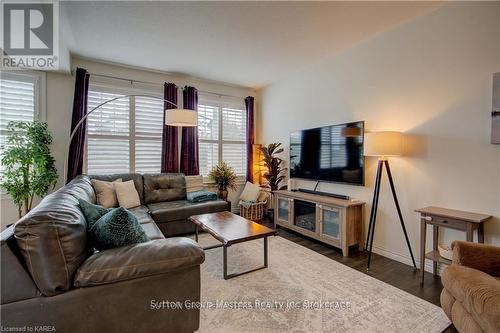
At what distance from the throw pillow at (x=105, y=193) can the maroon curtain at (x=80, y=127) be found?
0.56 m

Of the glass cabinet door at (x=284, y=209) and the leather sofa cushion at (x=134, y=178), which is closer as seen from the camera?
the leather sofa cushion at (x=134, y=178)

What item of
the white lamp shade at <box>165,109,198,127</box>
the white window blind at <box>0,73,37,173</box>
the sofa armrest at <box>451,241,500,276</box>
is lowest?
the sofa armrest at <box>451,241,500,276</box>

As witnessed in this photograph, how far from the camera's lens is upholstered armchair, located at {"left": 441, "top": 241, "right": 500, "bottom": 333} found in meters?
1.23

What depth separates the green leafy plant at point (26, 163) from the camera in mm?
3090

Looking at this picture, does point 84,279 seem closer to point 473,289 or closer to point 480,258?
point 473,289

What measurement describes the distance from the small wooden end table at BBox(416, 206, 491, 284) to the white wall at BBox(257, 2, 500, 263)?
133mm

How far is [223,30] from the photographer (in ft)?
9.53

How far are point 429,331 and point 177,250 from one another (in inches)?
72.7

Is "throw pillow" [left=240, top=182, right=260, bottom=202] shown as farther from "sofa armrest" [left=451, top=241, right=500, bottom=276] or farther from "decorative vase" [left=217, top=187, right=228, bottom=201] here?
"sofa armrest" [left=451, top=241, right=500, bottom=276]

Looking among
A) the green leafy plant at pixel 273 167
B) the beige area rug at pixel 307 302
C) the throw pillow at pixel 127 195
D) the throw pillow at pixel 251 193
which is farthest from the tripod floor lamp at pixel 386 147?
the throw pillow at pixel 127 195

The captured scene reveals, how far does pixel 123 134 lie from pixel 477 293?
4685 millimetres

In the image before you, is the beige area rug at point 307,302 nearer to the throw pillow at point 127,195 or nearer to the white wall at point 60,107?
the throw pillow at point 127,195

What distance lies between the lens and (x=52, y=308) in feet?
3.82

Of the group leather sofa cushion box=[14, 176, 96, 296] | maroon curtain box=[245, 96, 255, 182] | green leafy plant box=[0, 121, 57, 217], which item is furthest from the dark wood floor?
green leafy plant box=[0, 121, 57, 217]
